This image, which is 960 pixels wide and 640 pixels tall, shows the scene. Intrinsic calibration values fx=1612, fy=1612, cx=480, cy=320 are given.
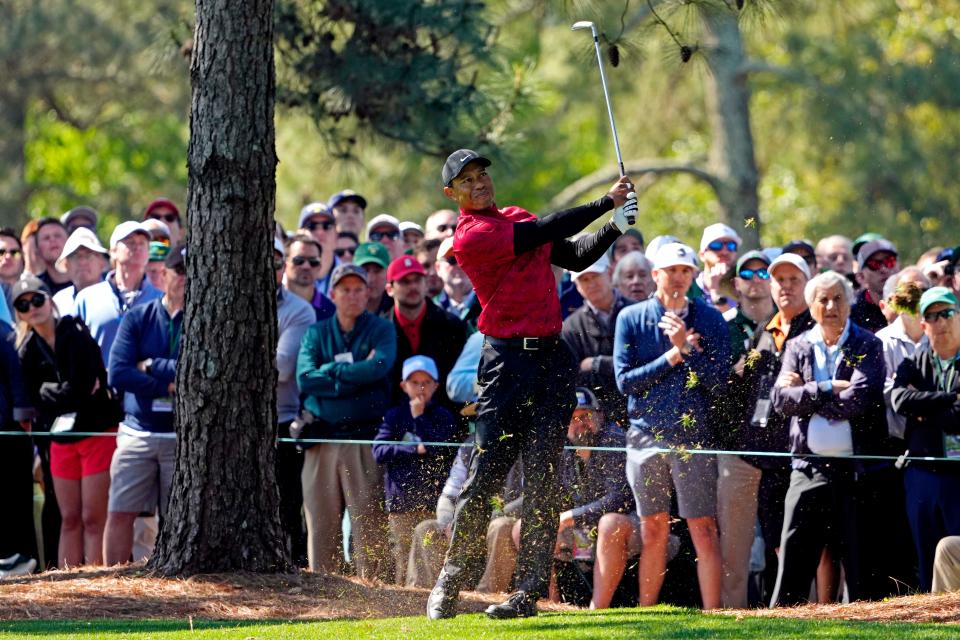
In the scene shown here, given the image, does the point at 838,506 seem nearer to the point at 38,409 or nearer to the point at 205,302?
the point at 205,302

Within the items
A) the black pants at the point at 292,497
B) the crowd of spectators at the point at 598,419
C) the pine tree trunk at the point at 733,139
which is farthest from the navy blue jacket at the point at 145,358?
the pine tree trunk at the point at 733,139

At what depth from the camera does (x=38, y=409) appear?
11992 millimetres

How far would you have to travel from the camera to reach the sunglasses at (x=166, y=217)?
14.3 meters

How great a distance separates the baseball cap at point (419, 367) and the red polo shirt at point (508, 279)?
2325 mm

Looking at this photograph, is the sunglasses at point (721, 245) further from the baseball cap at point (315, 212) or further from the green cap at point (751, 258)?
the baseball cap at point (315, 212)

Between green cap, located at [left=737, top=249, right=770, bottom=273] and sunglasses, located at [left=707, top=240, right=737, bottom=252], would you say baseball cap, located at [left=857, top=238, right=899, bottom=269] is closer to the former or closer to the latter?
sunglasses, located at [left=707, top=240, right=737, bottom=252]

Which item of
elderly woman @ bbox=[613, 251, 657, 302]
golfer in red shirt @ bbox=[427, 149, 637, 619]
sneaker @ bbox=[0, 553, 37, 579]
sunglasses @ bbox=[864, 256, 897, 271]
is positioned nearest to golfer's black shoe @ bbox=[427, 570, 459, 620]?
golfer in red shirt @ bbox=[427, 149, 637, 619]

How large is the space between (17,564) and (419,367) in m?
3.53

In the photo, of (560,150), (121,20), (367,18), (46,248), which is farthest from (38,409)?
(560,150)

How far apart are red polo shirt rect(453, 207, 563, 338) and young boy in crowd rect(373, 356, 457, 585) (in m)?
2.34

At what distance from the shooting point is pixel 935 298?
984 cm

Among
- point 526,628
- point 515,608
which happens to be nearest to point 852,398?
point 515,608

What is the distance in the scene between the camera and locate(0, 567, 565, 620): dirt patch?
9156 millimetres

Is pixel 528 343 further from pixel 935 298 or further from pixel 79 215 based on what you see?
pixel 79 215
